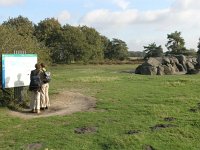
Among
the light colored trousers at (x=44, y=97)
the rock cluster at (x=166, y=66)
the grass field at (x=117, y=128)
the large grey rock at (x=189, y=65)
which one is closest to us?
the grass field at (x=117, y=128)

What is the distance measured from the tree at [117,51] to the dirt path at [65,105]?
240 ft

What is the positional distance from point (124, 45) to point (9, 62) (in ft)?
259

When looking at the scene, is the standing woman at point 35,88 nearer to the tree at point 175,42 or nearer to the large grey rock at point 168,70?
the large grey rock at point 168,70

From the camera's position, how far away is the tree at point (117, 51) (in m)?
91.2

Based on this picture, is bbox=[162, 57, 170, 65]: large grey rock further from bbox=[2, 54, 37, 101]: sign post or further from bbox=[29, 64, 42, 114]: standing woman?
bbox=[29, 64, 42, 114]: standing woman

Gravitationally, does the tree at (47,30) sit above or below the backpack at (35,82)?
above

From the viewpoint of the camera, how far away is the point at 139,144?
10.4 metres

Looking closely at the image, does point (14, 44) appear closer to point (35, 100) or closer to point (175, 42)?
point (35, 100)

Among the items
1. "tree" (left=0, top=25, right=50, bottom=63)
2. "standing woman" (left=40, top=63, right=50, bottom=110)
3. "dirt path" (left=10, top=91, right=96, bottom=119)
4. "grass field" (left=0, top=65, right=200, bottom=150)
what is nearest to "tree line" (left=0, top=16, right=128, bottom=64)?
"tree" (left=0, top=25, right=50, bottom=63)

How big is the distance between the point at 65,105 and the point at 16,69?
221cm

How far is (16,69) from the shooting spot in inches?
591

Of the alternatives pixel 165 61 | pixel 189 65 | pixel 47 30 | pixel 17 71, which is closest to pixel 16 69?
pixel 17 71

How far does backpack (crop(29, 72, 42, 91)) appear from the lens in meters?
14.4

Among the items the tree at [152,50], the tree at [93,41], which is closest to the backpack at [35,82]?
the tree at [93,41]
